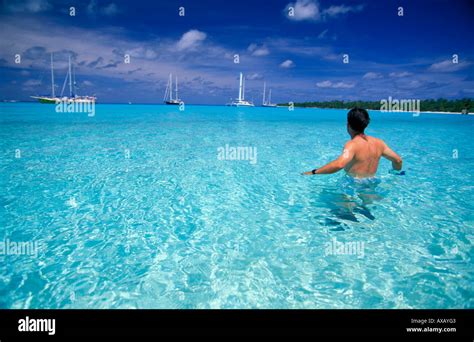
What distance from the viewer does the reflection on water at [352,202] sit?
17.3ft

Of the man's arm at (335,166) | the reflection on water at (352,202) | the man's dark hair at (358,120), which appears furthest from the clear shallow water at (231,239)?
the man's dark hair at (358,120)

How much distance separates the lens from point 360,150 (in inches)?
203

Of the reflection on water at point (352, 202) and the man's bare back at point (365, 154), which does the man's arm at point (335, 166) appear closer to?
the man's bare back at point (365, 154)

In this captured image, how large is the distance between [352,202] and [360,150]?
45.2 inches

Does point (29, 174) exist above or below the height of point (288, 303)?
above

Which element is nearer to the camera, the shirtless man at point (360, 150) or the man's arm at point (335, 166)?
the man's arm at point (335, 166)

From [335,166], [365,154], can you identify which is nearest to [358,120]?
[365,154]

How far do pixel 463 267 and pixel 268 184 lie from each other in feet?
16.0

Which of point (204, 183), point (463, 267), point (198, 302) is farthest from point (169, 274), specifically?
point (204, 183)

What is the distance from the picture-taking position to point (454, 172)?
982 cm

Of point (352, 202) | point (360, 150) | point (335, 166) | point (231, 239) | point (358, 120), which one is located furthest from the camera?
point (352, 202)

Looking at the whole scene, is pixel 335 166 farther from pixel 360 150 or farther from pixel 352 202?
pixel 352 202

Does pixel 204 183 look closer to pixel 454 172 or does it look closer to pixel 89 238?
pixel 89 238

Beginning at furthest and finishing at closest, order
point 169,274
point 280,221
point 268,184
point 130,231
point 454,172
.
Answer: point 454,172, point 268,184, point 280,221, point 130,231, point 169,274
